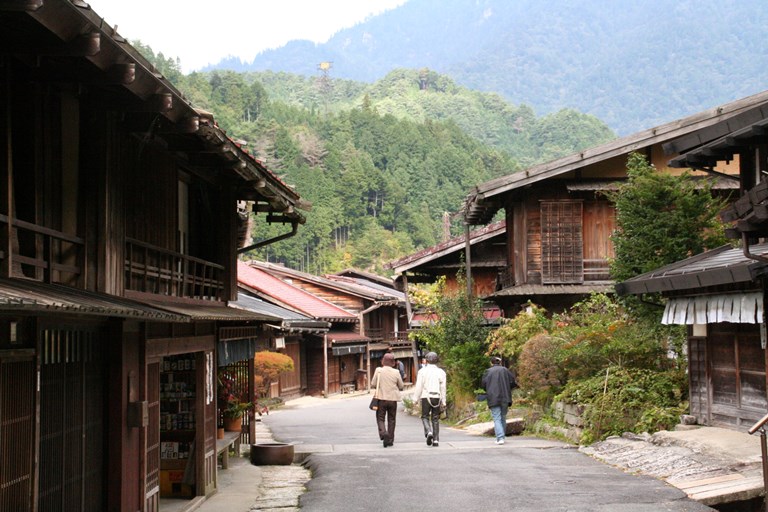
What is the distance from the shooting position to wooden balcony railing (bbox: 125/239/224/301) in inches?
429

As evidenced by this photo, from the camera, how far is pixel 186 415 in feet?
46.5

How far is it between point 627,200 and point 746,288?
632 centimetres

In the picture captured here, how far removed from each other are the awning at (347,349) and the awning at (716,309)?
3208cm

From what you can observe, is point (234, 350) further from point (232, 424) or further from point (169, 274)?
point (169, 274)

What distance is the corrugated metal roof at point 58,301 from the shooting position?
556cm

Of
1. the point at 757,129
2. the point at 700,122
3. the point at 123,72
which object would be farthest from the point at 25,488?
the point at 700,122

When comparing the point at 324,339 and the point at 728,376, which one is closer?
the point at 728,376

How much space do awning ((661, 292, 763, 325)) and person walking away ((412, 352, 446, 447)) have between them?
4.64m

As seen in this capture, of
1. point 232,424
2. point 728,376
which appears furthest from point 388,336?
point 728,376

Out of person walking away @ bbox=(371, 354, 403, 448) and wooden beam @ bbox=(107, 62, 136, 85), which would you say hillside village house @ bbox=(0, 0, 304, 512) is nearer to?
wooden beam @ bbox=(107, 62, 136, 85)

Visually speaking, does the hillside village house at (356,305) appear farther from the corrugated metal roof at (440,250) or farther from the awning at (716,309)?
the awning at (716,309)

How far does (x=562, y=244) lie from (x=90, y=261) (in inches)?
795

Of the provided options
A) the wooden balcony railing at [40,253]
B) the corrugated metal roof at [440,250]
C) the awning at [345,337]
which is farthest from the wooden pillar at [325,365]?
the wooden balcony railing at [40,253]

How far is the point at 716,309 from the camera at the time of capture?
627 inches
